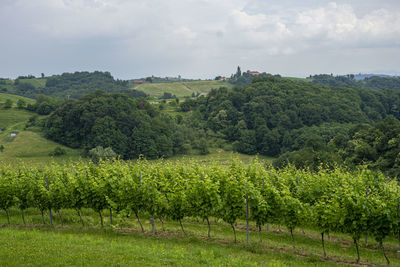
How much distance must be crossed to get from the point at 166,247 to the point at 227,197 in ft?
11.1

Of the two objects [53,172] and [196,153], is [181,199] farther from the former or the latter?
[196,153]

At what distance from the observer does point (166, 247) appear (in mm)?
12445

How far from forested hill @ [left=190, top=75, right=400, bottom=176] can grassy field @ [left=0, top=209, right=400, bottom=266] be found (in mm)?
61980

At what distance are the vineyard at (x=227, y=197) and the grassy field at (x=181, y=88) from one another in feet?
454

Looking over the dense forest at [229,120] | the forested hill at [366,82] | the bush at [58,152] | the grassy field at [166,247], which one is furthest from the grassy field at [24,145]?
the forested hill at [366,82]

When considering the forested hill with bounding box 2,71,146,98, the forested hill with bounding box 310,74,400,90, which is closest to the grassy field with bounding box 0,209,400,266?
the forested hill with bounding box 2,71,146,98

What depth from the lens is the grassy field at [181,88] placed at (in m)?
157

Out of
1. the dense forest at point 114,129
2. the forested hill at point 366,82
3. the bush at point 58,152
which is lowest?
the bush at point 58,152

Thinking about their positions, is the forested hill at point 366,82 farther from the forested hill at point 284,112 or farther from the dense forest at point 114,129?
the dense forest at point 114,129

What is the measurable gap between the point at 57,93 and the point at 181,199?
164 metres

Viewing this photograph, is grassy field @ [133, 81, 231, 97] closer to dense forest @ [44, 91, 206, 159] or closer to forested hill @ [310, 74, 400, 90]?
forested hill @ [310, 74, 400, 90]

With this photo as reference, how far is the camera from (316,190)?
54.2ft

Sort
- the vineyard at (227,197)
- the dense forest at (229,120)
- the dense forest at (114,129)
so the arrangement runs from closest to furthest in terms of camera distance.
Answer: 1. the vineyard at (227,197)
2. the dense forest at (114,129)
3. the dense forest at (229,120)

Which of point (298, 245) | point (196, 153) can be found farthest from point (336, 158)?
point (196, 153)
